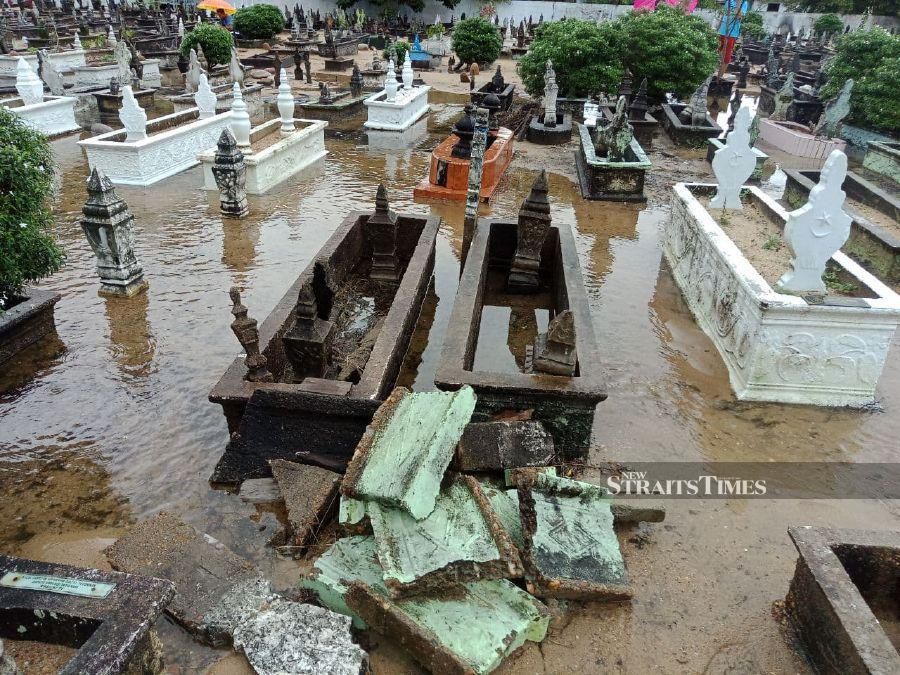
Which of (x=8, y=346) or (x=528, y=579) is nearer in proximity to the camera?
(x=528, y=579)

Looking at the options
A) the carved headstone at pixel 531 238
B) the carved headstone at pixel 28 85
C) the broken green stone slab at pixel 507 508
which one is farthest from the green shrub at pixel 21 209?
the carved headstone at pixel 28 85

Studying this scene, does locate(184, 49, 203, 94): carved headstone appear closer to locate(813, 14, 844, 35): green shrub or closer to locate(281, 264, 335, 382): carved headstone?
locate(281, 264, 335, 382): carved headstone

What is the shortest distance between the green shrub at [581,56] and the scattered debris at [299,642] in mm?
17058

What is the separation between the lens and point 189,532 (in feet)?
12.6

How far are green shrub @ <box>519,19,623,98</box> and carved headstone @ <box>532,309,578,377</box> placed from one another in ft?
48.5

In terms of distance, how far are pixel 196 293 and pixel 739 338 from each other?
19.3 feet

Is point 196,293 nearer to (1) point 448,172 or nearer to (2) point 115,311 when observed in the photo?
(2) point 115,311

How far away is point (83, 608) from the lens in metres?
2.78

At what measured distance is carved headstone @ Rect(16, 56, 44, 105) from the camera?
520 inches

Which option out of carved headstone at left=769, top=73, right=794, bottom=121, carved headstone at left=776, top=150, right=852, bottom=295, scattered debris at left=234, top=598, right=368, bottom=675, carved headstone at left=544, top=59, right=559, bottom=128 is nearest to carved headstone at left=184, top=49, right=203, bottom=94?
carved headstone at left=544, top=59, right=559, bottom=128

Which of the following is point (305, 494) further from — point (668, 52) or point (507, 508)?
point (668, 52)

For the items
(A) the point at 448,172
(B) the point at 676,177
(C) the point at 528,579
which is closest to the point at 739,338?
(C) the point at 528,579

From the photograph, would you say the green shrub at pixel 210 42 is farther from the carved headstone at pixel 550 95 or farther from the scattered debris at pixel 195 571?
the scattered debris at pixel 195 571

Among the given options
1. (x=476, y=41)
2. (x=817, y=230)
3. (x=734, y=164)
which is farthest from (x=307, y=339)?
(x=476, y=41)
